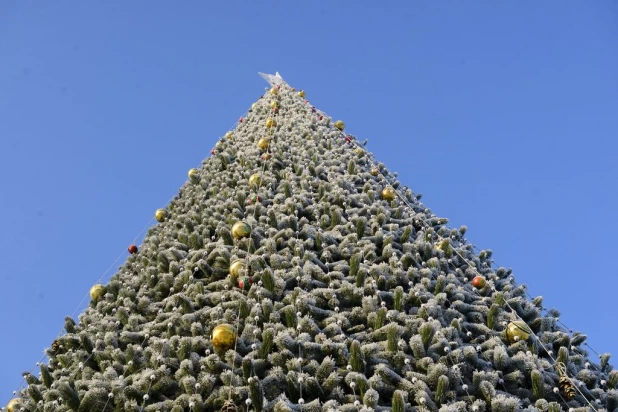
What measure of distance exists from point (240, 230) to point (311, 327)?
1492 millimetres

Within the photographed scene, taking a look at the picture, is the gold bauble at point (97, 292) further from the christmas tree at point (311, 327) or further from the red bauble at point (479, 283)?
the red bauble at point (479, 283)

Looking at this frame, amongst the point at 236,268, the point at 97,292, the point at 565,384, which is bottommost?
the point at 565,384

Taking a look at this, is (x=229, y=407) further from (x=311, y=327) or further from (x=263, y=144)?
(x=263, y=144)

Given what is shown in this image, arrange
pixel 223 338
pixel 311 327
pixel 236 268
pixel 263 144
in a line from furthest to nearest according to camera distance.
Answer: pixel 263 144, pixel 236 268, pixel 311 327, pixel 223 338

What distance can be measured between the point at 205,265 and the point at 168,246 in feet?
3.43

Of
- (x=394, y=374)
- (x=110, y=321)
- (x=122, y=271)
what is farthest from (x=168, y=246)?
(x=394, y=374)

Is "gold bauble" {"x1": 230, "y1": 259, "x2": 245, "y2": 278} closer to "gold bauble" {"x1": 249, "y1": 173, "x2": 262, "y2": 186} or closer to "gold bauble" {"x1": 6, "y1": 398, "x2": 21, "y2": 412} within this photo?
"gold bauble" {"x1": 6, "y1": 398, "x2": 21, "y2": 412}

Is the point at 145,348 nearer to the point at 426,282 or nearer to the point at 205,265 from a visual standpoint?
the point at 205,265

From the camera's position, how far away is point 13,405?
3785mm

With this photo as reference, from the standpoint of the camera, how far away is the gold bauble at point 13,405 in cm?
375

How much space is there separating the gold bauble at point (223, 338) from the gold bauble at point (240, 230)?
A: 1395 millimetres

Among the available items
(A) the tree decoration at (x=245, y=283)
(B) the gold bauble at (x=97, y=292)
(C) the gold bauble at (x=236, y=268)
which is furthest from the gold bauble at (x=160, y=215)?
(A) the tree decoration at (x=245, y=283)

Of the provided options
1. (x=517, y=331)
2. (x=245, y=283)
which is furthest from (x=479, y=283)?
(x=245, y=283)

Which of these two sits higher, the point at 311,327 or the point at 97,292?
the point at 97,292
